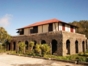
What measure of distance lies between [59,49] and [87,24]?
3963cm

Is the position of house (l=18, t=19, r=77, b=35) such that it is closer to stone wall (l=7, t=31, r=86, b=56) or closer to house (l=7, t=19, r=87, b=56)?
house (l=7, t=19, r=87, b=56)

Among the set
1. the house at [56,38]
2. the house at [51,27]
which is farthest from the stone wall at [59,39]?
the house at [51,27]

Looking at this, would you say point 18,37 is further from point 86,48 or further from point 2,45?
point 86,48

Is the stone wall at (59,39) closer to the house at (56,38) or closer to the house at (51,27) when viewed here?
the house at (56,38)

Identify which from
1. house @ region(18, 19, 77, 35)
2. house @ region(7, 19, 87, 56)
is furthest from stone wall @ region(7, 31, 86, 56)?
house @ region(18, 19, 77, 35)

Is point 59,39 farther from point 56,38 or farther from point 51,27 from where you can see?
point 51,27

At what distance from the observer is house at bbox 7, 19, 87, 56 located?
69.8 feet

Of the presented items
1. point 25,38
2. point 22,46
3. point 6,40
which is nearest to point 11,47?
point 6,40

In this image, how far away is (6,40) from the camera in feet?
107

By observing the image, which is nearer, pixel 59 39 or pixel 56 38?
pixel 59 39

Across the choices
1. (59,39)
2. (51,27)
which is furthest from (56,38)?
(51,27)

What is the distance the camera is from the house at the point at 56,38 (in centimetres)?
2128

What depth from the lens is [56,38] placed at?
21.8 metres

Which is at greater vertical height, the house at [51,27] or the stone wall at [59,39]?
the house at [51,27]
